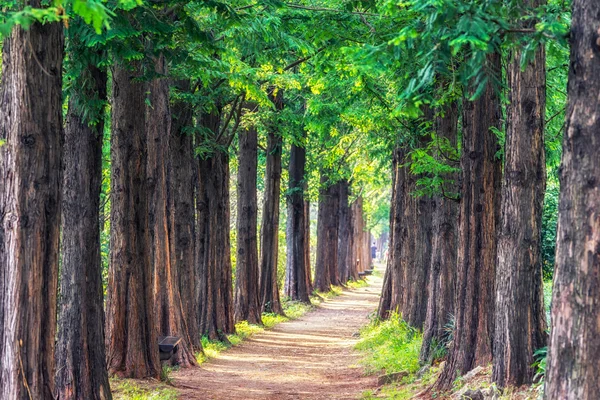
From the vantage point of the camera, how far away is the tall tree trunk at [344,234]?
4762 centimetres

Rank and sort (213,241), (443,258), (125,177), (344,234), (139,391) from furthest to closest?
(344,234), (213,241), (443,258), (125,177), (139,391)

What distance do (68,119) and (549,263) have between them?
56.5ft

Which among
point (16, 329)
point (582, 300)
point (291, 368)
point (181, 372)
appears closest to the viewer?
point (582, 300)

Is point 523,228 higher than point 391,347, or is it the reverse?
point 523,228

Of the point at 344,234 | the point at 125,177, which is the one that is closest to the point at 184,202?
the point at 125,177

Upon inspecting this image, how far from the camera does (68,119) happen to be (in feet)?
36.2

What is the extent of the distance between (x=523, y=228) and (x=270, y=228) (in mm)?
19245

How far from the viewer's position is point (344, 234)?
162ft

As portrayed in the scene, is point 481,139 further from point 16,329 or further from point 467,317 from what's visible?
point 16,329

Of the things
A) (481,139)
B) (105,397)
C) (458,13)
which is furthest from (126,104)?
(458,13)

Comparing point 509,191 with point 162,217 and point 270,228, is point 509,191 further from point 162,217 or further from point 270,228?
point 270,228

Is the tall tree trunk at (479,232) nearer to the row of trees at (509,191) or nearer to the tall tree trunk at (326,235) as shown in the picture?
the row of trees at (509,191)

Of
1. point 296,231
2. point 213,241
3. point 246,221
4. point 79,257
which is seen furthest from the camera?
point 296,231

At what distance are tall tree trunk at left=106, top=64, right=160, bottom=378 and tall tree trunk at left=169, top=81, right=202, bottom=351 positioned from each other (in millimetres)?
4355
